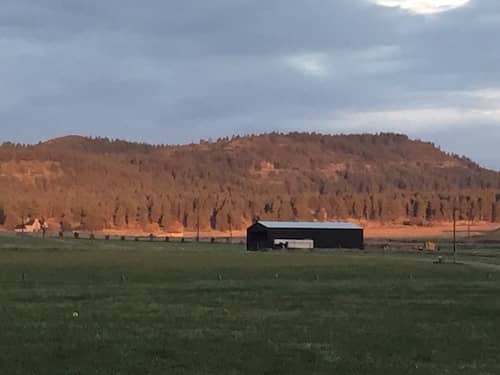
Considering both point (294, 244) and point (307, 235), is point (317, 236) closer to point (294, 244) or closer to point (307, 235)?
point (307, 235)

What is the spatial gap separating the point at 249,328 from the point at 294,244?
92.0 meters

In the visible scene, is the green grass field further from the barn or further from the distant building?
the distant building

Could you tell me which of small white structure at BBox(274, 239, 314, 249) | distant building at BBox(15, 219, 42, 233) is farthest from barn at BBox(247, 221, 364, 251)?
distant building at BBox(15, 219, 42, 233)

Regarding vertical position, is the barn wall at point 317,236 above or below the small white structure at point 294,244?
above

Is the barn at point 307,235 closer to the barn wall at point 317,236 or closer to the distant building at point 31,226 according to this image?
the barn wall at point 317,236

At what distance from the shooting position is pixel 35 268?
48.6 m

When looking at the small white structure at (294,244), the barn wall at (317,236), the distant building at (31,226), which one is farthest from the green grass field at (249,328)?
the distant building at (31,226)

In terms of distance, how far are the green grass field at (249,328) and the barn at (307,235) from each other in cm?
7416

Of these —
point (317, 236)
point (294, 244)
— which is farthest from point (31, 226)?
point (294, 244)

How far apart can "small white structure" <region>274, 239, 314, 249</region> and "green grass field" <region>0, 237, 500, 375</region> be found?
72599 millimetres

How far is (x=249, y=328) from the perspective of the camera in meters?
18.9

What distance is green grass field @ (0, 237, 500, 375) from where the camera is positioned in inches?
558

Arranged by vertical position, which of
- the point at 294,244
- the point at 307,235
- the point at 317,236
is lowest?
the point at 294,244

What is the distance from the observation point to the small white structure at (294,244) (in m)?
109
